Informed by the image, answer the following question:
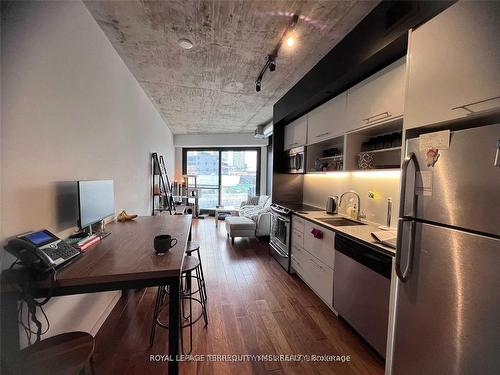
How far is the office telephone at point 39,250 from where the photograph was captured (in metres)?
0.93

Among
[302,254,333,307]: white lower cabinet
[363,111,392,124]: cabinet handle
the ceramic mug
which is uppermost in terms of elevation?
[363,111,392,124]: cabinet handle

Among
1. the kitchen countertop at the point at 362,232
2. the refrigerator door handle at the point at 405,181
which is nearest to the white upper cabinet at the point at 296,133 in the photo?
the kitchen countertop at the point at 362,232

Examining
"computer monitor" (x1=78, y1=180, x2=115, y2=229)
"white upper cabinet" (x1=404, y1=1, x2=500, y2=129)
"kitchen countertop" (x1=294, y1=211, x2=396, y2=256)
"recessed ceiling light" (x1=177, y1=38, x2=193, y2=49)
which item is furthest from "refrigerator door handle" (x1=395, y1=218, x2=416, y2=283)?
"recessed ceiling light" (x1=177, y1=38, x2=193, y2=49)

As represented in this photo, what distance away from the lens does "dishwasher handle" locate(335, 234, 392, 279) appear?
4.73 feet

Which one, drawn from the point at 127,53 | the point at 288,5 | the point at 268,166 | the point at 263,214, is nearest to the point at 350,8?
the point at 288,5

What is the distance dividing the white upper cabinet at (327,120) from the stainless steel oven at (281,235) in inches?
44.6

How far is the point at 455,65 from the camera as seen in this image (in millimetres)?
1030

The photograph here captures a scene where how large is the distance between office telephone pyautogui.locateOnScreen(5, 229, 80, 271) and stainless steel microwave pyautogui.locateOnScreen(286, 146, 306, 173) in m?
2.76

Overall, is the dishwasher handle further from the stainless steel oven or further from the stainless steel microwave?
the stainless steel microwave

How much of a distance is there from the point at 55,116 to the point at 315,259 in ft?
8.48

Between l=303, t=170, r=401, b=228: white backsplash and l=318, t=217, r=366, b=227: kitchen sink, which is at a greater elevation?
l=303, t=170, r=401, b=228: white backsplash

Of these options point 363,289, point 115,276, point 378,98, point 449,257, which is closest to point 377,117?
point 378,98

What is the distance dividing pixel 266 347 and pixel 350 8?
9.26 feet

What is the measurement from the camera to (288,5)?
157 cm
